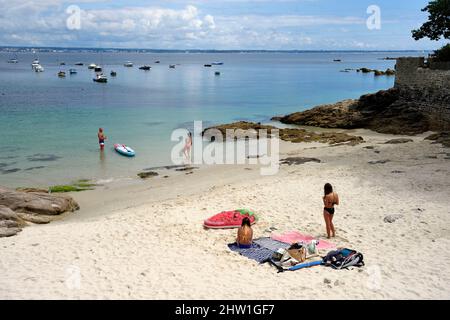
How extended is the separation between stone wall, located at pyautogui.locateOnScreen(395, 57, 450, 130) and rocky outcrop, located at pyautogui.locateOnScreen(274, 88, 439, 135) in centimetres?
26

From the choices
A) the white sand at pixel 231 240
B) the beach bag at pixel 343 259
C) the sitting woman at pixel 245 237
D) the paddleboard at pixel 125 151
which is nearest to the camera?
the white sand at pixel 231 240

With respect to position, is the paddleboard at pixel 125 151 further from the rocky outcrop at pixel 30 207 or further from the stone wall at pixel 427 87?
the stone wall at pixel 427 87

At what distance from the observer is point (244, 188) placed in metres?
17.5

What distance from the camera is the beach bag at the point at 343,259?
9891 mm

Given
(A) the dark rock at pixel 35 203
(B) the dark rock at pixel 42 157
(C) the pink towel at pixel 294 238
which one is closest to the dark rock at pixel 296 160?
(C) the pink towel at pixel 294 238

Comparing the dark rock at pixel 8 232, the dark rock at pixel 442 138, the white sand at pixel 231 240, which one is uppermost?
the dark rock at pixel 442 138

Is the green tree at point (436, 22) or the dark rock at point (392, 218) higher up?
the green tree at point (436, 22)

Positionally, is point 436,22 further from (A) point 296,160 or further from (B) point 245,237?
(B) point 245,237

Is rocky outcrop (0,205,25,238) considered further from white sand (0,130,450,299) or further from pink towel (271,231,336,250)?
pink towel (271,231,336,250)

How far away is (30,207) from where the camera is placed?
15.1 meters

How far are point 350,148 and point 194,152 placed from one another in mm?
8733

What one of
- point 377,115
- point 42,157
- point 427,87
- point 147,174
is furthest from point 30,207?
point 377,115

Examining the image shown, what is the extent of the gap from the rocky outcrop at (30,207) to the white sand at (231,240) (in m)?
0.60

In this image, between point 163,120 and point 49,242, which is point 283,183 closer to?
point 49,242
